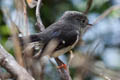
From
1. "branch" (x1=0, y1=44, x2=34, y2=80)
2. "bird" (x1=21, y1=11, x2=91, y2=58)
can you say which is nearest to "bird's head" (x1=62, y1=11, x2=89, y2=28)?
"bird" (x1=21, y1=11, x2=91, y2=58)

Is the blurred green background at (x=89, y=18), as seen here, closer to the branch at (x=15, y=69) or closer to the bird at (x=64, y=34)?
the bird at (x=64, y=34)

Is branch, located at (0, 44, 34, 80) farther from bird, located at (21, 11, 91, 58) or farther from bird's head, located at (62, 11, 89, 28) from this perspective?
bird's head, located at (62, 11, 89, 28)

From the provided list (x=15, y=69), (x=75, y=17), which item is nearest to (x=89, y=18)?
(x=75, y=17)

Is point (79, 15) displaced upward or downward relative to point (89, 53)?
downward

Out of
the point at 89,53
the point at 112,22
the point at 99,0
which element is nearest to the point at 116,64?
the point at 112,22

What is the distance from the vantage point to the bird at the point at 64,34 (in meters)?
2.72

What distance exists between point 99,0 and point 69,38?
3.50 feet

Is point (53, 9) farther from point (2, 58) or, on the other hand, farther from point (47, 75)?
point (2, 58)

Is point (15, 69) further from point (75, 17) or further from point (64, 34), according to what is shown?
point (75, 17)

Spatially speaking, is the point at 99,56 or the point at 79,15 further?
the point at 99,56

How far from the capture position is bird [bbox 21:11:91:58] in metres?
2.72

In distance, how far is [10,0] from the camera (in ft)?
14.3

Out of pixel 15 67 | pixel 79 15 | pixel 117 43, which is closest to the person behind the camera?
pixel 15 67

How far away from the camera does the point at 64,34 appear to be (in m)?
2.98
